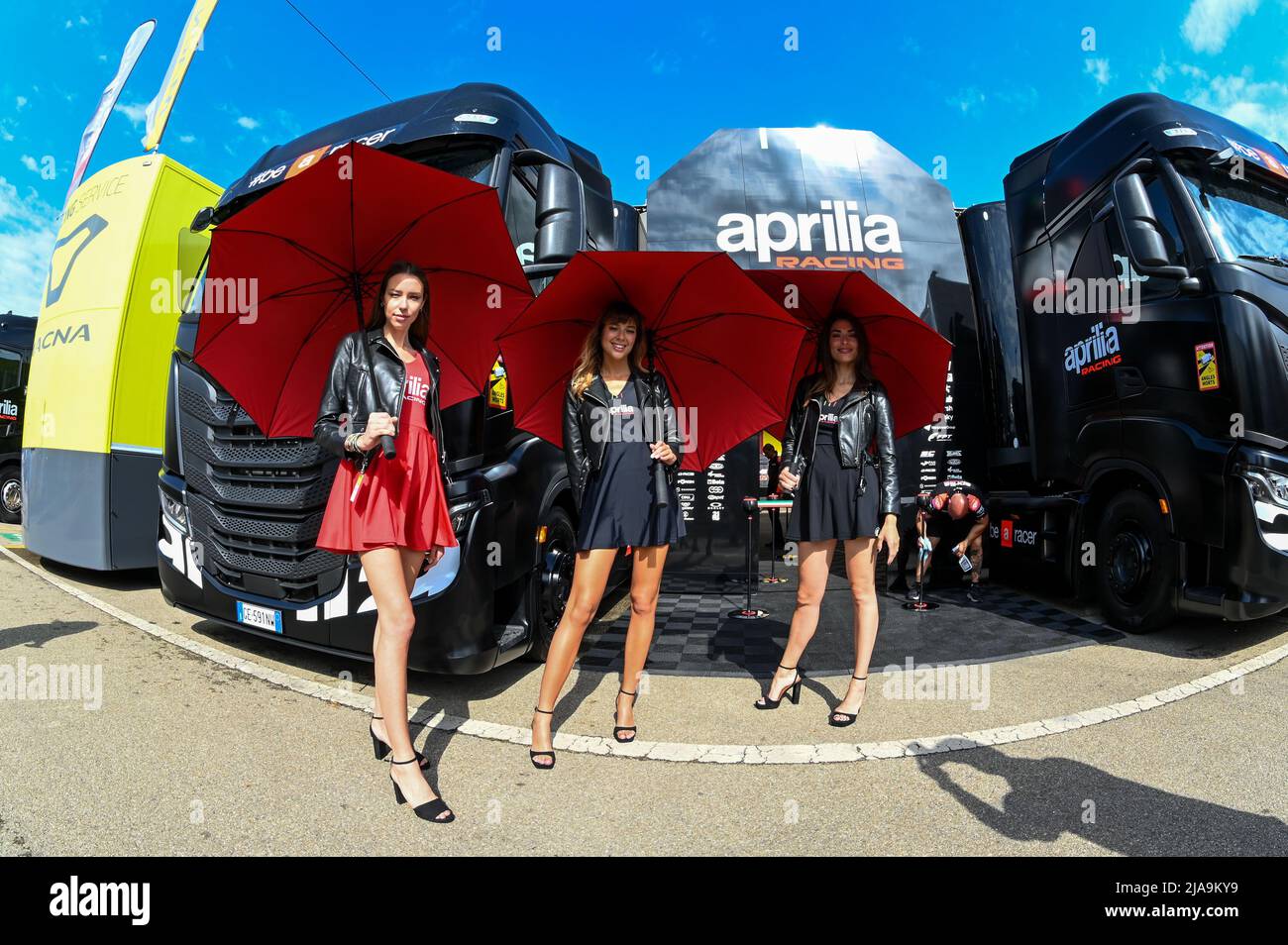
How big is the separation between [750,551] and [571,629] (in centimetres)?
329

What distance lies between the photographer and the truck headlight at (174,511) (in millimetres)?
3920

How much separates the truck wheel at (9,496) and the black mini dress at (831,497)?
12.5 meters

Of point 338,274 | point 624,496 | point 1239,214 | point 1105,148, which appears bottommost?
point 624,496

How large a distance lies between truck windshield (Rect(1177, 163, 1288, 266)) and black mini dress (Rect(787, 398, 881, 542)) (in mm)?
3013

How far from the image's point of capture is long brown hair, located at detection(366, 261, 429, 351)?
2562mm

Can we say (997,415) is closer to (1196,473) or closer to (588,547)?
(1196,473)

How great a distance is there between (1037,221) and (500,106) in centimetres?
473

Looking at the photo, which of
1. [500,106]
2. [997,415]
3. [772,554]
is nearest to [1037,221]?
[997,415]

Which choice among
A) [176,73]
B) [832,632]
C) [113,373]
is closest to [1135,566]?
[832,632]

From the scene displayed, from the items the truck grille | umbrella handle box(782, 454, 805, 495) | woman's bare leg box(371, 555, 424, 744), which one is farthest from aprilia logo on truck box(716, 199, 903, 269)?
woman's bare leg box(371, 555, 424, 744)

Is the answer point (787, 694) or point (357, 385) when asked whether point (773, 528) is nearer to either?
point (787, 694)

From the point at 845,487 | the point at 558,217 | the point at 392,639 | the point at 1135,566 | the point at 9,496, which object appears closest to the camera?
the point at 392,639

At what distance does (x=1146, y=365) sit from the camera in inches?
183

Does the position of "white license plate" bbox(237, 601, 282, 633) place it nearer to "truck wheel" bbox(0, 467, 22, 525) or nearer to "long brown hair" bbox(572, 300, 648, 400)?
"long brown hair" bbox(572, 300, 648, 400)
